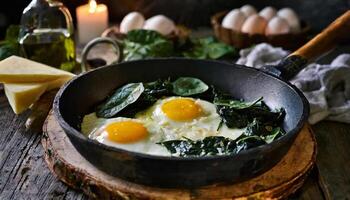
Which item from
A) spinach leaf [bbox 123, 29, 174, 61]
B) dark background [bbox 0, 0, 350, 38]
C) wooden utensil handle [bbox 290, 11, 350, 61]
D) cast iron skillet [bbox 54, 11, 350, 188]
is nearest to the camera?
cast iron skillet [bbox 54, 11, 350, 188]

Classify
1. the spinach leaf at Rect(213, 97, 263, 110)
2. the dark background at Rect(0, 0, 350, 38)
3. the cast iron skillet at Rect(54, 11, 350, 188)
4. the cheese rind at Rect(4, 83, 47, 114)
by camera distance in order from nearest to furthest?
the cast iron skillet at Rect(54, 11, 350, 188) < the spinach leaf at Rect(213, 97, 263, 110) < the cheese rind at Rect(4, 83, 47, 114) < the dark background at Rect(0, 0, 350, 38)

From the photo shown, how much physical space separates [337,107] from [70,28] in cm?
119

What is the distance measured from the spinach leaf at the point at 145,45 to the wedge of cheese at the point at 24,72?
1.84ft

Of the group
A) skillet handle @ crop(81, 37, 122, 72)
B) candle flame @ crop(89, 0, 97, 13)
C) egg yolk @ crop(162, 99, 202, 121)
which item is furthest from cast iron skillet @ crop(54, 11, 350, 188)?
candle flame @ crop(89, 0, 97, 13)

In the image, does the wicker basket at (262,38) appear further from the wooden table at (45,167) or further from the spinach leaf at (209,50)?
the wooden table at (45,167)

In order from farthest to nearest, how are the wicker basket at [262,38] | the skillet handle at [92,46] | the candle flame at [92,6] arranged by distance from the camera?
the candle flame at [92,6] → the wicker basket at [262,38] → the skillet handle at [92,46]

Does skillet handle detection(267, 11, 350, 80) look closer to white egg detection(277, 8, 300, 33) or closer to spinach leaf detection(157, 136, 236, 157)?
spinach leaf detection(157, 136, 236, 157)

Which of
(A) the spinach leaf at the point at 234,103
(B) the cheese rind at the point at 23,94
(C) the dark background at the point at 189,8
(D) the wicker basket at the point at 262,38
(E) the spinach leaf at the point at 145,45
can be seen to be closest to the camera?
(A) the spinach leaf at the point at 234,103

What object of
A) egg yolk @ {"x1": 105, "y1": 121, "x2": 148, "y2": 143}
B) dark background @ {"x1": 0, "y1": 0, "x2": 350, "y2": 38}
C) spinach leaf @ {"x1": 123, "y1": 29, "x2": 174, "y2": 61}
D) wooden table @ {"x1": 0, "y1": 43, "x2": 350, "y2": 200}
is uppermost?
egg yolk @ {"x1": 105, "y1": 121, "x2": 148, "y2": 143}

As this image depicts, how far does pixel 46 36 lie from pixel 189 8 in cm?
103

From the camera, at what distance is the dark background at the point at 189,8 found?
9.68 ft

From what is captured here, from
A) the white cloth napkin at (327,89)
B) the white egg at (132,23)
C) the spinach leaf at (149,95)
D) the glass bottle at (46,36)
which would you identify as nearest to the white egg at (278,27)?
the white cloth napkin at (327,89)

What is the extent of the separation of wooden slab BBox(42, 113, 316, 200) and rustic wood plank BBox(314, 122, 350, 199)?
4.3 inches

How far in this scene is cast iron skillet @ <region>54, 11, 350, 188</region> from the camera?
4.31ft
